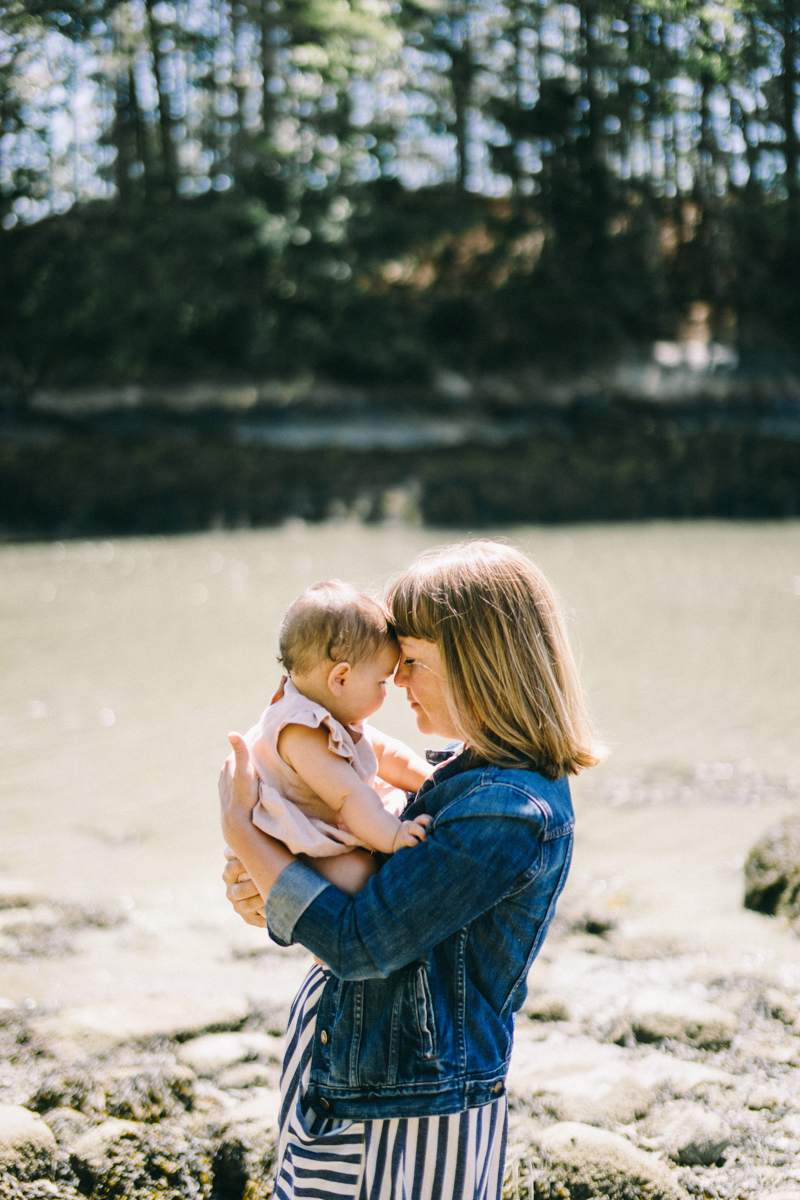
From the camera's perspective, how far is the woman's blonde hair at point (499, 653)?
144cm

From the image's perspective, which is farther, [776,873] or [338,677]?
[776,873]

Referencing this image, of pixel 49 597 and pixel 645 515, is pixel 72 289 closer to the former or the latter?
pixel 49 597

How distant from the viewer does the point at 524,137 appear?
819 inches

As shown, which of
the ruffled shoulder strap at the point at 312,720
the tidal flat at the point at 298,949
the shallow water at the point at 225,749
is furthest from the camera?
the shallow water at the point at 225,749

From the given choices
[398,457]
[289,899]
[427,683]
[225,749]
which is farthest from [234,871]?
[398,457]

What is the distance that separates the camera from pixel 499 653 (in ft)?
4.73

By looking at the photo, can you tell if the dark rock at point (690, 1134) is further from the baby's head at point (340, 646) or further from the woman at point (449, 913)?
the baby's head at point (340, 646)

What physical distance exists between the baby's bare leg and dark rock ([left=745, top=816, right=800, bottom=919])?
234 centimetres

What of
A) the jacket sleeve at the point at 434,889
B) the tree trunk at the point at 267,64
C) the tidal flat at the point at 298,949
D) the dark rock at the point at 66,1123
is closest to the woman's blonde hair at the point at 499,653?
the jacket sleeve at the point at 434,889

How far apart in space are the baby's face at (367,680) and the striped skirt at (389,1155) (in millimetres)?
513

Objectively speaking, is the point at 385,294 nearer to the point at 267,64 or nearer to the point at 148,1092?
the point at 267,64

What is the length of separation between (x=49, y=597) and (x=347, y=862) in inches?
405

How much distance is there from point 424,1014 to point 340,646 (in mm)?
533

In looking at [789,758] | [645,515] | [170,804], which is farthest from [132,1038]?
[645,515]
